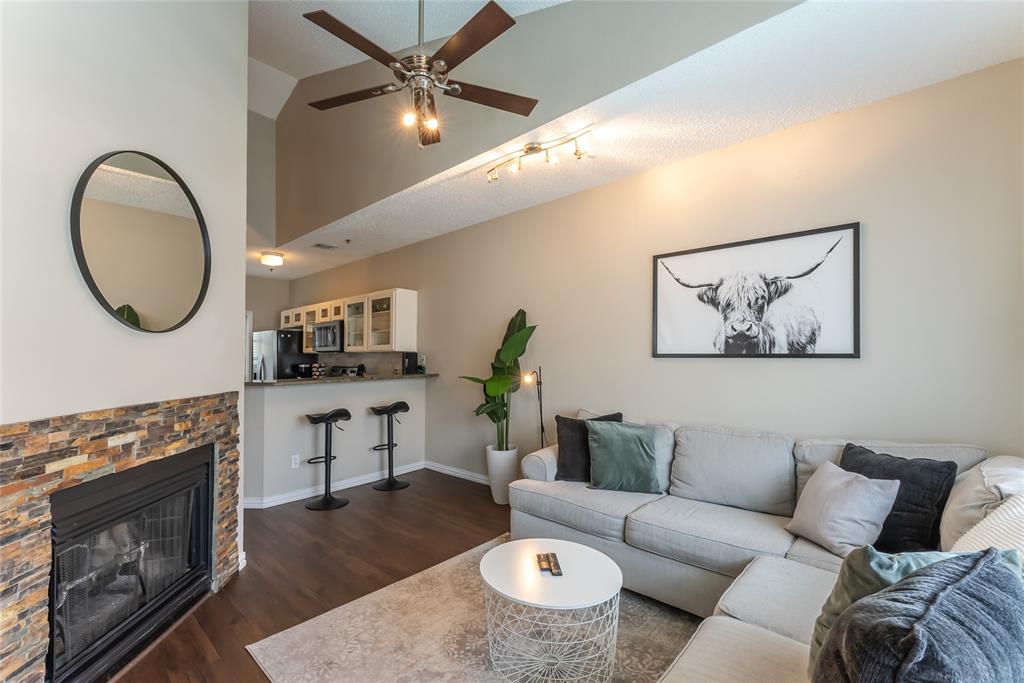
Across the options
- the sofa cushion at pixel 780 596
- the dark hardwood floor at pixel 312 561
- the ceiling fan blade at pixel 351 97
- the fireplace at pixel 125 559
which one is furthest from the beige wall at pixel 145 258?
the sofa cushion at pixel 780 596

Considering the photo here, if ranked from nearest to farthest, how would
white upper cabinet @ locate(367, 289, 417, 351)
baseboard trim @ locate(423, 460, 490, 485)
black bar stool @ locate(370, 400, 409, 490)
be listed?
black bar stool @ locate(370, 400, 409, 490), baseboard trim @ locate(423, 460, 490, 485), white upper cabinet @ locate(367, 289, 417, 351)

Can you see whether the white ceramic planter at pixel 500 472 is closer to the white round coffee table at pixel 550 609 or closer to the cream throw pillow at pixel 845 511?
the white round coffee table at pixel 550 609

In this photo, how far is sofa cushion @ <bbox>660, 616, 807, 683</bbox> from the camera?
1.19 m

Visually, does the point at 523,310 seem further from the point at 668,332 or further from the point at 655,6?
the point at 655,6

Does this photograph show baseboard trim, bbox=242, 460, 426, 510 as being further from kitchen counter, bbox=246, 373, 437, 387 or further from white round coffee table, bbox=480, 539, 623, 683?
white round coffee table, bbox=480, 539, 623, 683

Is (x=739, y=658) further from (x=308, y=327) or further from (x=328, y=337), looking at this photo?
(x=308, y=327)

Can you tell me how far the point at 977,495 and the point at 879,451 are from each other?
0.59m

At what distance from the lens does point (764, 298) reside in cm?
269

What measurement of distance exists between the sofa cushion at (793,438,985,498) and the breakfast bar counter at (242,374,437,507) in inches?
126

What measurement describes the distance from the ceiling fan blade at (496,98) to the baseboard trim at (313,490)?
10.3 feet

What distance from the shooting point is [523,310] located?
12.7 ft

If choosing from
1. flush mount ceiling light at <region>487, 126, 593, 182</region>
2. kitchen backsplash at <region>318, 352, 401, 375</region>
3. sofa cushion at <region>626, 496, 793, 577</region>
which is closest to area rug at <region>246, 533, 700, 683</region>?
sofa cushion at <region>626, 496, 793, 577</region>

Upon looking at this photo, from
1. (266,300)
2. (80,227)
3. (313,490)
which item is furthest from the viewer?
(266,300)

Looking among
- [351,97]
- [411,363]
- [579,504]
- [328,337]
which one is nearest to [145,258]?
[351,97]
